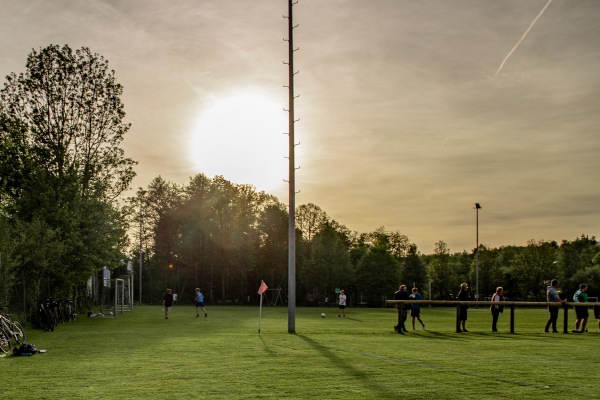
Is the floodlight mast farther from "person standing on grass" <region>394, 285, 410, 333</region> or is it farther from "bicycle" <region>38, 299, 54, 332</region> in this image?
"bicycle" <region>38, 299, 54, 332</region>

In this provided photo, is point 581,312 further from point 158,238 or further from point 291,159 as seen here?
point 158,238

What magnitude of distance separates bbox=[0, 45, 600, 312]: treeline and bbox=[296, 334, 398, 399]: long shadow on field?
41.8 ft

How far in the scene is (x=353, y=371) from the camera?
13.1m

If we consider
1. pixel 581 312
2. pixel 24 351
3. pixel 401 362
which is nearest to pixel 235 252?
pixel 581 312

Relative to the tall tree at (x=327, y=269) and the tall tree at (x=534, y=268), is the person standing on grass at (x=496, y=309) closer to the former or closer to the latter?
the tall tree at (x=327, y=269)

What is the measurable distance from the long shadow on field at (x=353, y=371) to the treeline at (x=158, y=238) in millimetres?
12728

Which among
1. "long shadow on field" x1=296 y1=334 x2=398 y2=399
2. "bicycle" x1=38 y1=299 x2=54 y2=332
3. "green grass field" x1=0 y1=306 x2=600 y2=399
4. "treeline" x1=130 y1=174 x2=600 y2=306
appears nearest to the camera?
"long shadow on field" x1=296 y1=334 x2=398 y2=399

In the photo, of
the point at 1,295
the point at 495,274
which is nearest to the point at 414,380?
the point at 1,295

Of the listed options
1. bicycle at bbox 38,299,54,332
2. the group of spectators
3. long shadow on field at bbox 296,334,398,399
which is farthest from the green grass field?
bicycle at bbox 38,299,54,332

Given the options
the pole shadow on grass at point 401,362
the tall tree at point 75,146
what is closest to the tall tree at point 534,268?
the tall tree at point 75,146

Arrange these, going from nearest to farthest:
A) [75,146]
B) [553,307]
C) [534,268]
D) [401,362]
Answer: [401,362] < [553,307] < [75,146] < [534,268]

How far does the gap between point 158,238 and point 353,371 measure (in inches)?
3292

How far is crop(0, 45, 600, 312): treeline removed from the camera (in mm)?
36062

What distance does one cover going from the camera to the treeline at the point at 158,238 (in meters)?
36.1
